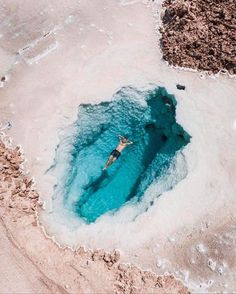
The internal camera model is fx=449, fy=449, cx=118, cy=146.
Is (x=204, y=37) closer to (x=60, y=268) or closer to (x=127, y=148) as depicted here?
(x=127, y=148)

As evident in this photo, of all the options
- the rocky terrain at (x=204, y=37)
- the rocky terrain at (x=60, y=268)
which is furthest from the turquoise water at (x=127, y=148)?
the rocky terrain at (x=60, y=268)

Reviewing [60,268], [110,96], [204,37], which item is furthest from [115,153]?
[204,37]

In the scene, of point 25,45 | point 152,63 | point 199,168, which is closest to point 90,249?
point 199,168

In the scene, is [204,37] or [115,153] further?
[204,37]

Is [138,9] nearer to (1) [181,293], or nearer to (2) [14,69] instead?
(2) [14,69]

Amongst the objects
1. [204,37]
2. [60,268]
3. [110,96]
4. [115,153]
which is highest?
[204,37]
